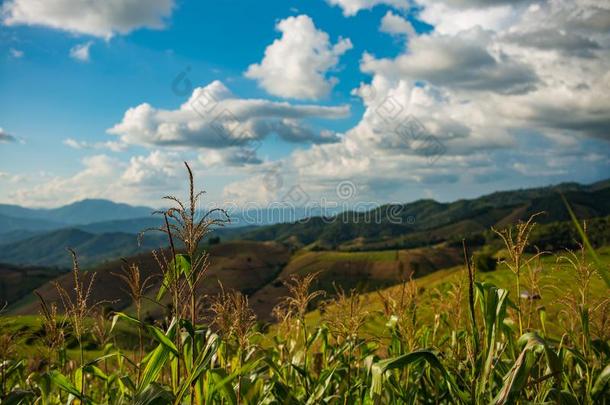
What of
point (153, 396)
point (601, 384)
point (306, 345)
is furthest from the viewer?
point (306, 345)

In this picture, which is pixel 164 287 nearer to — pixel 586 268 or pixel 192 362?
pixel 192 362

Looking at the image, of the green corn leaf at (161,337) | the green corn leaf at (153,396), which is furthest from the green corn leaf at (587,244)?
the green corn leaf at (153,396)

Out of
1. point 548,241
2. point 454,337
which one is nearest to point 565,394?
point 454,337

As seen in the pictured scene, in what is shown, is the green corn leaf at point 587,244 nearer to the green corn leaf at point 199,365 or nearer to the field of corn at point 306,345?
the field of corn at point 306,345

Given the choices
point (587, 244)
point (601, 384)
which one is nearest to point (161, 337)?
point (587, 244)

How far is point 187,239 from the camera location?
407cm

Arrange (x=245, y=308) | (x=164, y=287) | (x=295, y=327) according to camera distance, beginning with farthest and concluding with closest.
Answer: (x=295, y=327)
(x=245, y=308)
(x=164, y=287)

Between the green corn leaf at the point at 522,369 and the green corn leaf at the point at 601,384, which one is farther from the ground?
the green corn leaf at the point at 522,369

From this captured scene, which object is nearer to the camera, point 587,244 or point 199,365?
point 587,244

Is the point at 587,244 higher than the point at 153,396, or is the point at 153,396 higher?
the point at 587,244

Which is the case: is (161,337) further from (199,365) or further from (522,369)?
(522,369)

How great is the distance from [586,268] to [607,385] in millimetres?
1278

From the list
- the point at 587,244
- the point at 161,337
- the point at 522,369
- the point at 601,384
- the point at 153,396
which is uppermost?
the point at 587,244

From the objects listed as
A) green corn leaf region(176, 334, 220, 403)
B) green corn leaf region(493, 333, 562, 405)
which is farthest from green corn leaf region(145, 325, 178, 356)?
green corn leaf region(493, 333, 562, 405)
